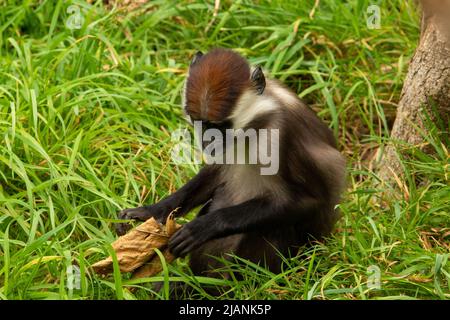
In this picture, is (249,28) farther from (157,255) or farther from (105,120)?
(157,255)

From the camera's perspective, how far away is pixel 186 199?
17.9 ft

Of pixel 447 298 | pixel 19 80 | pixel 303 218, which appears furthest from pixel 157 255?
pixel 19 80

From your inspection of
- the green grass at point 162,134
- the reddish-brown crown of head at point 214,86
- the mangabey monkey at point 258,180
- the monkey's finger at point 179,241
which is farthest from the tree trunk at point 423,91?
the monkey's finger at point 179,241

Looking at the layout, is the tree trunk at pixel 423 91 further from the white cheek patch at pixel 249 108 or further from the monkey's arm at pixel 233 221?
the white cheek patch at pixel 249 108

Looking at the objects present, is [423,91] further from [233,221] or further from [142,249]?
[142,249]

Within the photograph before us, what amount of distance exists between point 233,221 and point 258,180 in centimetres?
35

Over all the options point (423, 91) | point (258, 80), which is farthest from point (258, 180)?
point (423, 91)

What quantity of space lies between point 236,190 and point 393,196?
126cm

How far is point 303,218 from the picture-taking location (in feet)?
16.3

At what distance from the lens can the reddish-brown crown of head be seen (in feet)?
15.1

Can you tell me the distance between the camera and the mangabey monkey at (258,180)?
4.67m

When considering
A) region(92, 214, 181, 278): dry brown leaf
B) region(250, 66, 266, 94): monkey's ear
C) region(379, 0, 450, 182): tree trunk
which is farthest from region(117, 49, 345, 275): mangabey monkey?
region(379, 0, 450, 182): tree trunk

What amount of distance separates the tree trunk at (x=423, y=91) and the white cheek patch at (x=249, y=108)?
56.5 inches

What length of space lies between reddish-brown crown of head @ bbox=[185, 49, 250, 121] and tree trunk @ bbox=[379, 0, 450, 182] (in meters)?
1.61
